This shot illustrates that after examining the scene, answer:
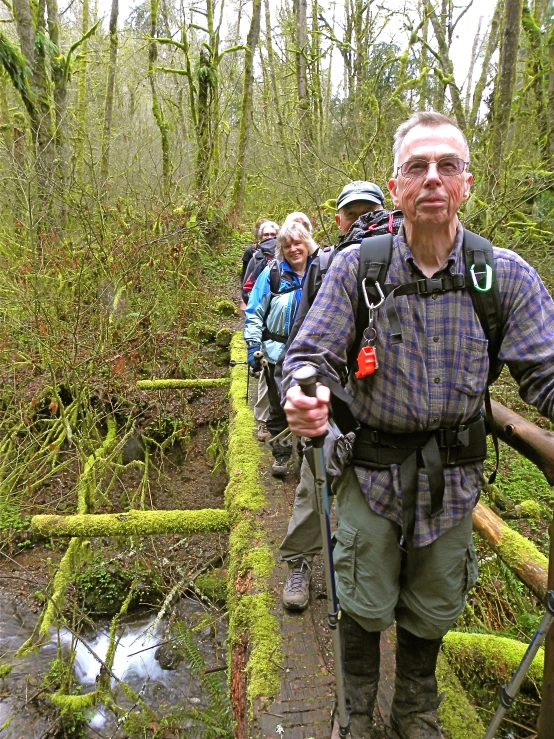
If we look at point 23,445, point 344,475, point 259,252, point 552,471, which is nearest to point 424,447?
point 344,475

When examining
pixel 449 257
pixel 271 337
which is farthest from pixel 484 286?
pixel 271 337

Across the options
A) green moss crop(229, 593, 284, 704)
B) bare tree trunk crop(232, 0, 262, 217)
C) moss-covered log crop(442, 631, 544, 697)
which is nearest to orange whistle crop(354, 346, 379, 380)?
green moss crop(229, 593, 284, 704)

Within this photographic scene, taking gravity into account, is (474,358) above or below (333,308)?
below

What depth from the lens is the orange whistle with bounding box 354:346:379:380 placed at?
5.48 ft

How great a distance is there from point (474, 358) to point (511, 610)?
10.4 feet

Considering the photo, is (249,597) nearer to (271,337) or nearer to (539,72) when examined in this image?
(271,337)

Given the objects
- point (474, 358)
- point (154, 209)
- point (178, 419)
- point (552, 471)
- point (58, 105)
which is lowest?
point (178, 419)

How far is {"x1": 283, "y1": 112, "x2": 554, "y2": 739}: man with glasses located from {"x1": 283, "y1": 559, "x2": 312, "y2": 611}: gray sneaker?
3.41 ft

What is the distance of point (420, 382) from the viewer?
168 cm

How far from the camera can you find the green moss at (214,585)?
4.95 metres

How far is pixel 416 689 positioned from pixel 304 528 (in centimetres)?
107

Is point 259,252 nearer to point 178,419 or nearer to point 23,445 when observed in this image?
point 178,419

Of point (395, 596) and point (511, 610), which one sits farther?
point (511, 610)

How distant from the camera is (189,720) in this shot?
396 cm
